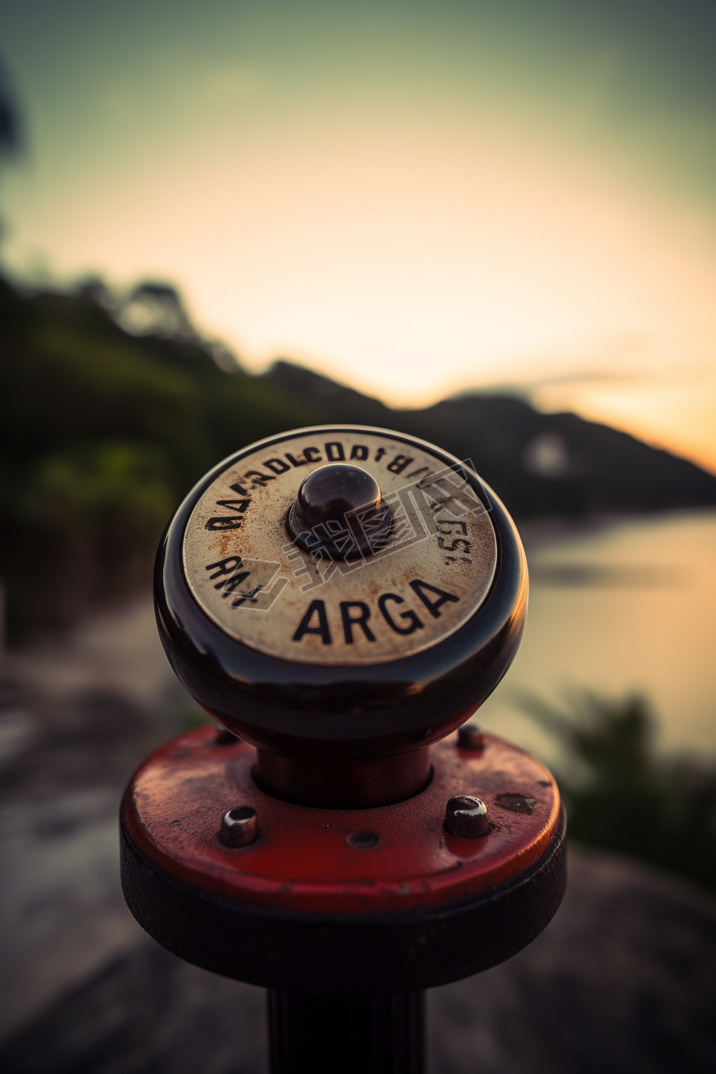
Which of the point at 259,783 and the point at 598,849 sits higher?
the point at 259,783

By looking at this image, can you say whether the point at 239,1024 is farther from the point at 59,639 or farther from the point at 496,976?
the point at 59,639

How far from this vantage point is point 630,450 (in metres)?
11.2

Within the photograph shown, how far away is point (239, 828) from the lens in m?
0.82

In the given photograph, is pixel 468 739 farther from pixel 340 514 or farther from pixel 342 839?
pixel 340 514

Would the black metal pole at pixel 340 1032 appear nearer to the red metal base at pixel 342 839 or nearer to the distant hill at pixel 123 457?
the red metal base at pixel 342 839

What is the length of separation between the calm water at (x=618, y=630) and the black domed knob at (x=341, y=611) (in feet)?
11.1

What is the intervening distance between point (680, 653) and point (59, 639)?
8.75m

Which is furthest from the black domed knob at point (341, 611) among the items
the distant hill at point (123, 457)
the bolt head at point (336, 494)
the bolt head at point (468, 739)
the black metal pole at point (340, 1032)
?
the distant hill at point (123, 457)

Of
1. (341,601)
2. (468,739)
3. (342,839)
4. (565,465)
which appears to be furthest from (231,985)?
(565,465)

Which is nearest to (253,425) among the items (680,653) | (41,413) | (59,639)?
(41,413)

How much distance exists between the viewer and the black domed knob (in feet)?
2.61

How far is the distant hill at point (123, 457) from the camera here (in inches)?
408

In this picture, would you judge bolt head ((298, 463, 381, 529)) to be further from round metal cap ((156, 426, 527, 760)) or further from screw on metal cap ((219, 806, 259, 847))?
screw on metal cap ((219, 806, 259, 847))

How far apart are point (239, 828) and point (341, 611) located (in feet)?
0.94
